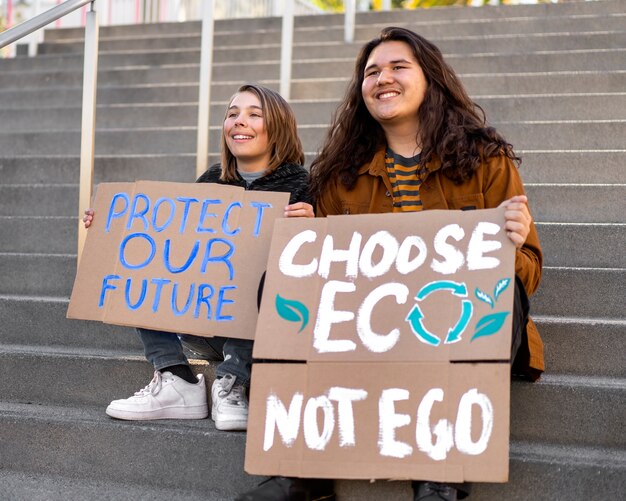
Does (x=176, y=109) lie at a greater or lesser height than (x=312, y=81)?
lesser

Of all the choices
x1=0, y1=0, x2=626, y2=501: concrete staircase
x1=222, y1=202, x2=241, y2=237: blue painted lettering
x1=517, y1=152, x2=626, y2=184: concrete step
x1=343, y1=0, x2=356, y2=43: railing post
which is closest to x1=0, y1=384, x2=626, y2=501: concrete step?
x1=0, y1=0, x2=626, y2=501: concrete staircase

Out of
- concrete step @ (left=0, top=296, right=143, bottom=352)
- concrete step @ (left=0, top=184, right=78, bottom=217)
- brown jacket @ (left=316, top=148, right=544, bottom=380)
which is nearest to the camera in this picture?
brown jacket @ (left=316, top=148, right=544, bottom=380)

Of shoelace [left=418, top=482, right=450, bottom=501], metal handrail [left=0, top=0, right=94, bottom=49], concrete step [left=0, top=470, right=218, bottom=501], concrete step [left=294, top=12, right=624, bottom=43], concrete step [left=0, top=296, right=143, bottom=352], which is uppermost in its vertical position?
concrete step [left=294, top=12, right=624, bottom=43]

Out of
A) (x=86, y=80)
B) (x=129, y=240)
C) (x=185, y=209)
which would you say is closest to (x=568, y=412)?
(x=185, y=209)

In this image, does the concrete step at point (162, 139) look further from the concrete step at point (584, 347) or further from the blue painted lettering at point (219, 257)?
the blue painted lettering at point (219, 257)

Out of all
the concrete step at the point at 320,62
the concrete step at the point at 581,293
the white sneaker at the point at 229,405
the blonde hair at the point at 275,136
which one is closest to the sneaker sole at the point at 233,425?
the white sneaker at the point at 229,405

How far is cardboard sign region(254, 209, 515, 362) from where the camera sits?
2.07m

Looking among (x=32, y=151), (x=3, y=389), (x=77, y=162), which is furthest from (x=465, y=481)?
(x=32, y=151)

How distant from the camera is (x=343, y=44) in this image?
536 centimetres

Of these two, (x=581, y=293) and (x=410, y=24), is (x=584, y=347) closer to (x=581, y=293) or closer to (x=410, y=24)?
(x=581, y=293)

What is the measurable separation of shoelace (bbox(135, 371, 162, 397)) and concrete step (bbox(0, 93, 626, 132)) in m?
2.10

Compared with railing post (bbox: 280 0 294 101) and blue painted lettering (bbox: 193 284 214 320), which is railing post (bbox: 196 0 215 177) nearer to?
railing post (bbox: 280 0 294 101)

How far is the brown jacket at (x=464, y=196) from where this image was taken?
2287mm

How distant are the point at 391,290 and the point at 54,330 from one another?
1394mm
